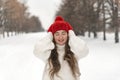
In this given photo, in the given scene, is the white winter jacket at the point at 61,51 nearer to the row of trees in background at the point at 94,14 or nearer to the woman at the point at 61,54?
the woman at the point at 61,54

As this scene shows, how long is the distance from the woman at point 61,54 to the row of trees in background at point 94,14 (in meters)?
26.9

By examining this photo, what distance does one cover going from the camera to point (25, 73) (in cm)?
1230

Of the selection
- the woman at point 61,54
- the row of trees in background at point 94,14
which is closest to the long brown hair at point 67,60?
the woman at point 61,54

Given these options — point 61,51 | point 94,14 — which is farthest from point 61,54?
point 94,14

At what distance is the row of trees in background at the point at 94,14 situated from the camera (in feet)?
104

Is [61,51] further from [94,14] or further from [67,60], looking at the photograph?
[94,14]

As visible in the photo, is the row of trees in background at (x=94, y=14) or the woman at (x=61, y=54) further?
the row of trees in background at (x=94, y=14)

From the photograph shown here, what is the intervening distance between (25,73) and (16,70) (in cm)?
92

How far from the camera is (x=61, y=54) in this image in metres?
3.93

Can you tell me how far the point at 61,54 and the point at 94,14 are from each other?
3346cm

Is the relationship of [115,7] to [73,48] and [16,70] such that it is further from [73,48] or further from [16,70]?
[73,48]

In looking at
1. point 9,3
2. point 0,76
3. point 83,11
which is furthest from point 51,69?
point 9,3

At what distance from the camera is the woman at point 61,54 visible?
389 centimetres

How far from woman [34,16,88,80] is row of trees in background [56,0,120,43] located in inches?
1059
